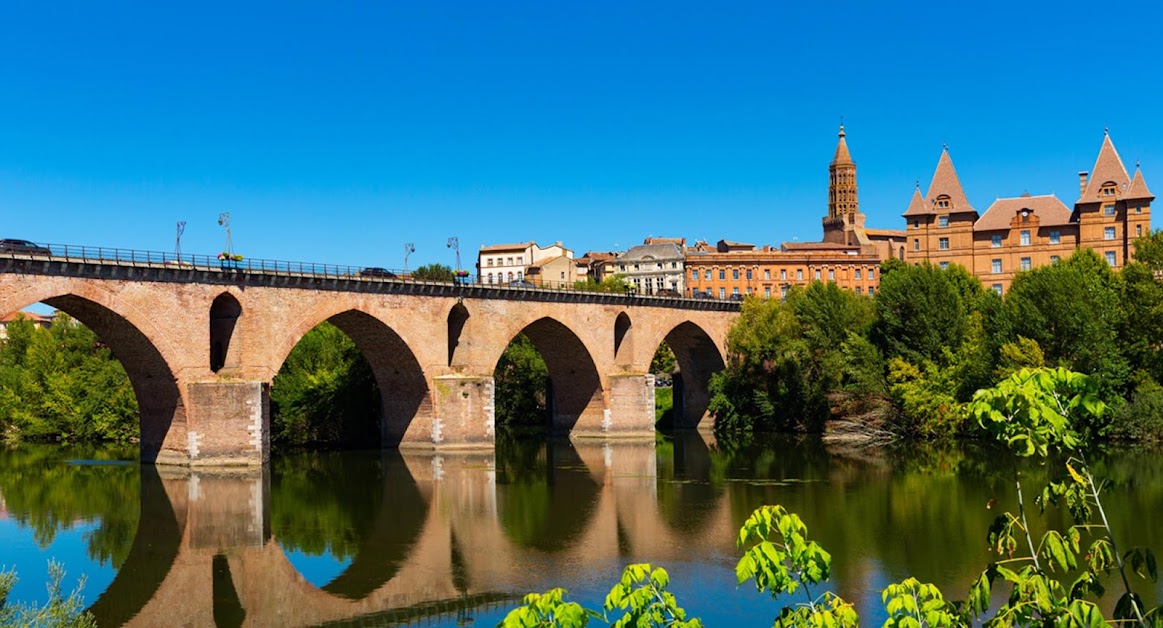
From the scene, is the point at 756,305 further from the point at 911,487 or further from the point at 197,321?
the point at 197,321

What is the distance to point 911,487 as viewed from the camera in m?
37.4

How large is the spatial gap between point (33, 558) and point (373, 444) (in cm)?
2932

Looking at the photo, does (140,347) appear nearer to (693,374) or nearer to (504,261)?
(693,374)

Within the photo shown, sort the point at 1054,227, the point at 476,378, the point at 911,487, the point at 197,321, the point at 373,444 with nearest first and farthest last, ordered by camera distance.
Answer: the point at 911,487, the point at 197,321, the point at 476,378, the point at 373,444, the point at 1054,227

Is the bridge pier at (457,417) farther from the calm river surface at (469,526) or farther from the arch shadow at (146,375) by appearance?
the arch shadow at (146,375)

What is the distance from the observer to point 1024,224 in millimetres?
79938

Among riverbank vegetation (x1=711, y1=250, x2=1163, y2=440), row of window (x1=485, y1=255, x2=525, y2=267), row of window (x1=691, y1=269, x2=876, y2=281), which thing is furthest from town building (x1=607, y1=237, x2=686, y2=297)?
riverbank vegetation (x1=711, y1=250, x2=1163, y2=440)

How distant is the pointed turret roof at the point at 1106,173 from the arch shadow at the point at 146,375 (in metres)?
62.7

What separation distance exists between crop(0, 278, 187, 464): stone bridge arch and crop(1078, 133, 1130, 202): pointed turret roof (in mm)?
62773

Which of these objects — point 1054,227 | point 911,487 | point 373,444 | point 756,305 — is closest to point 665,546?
point 911,487

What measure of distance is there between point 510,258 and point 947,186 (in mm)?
63553

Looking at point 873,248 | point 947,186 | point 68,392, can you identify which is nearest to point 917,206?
point 947,186

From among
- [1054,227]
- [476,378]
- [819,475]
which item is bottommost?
[819,475]

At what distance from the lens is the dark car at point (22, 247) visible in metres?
36.4
